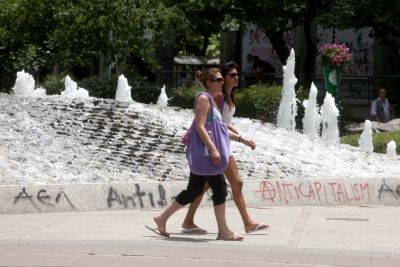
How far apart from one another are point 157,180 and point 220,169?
3.26 metres

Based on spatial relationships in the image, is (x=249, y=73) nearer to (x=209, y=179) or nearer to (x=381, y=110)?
(x=381, y=110)

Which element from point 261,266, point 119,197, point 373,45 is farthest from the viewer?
point 373,45

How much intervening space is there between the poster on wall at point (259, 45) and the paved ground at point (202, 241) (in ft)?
84.8

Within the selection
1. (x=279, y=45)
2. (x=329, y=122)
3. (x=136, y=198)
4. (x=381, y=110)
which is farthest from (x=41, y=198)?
(x=279, y=45)

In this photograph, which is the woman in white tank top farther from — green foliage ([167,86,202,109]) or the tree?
green foliage ([167,86,202,109])

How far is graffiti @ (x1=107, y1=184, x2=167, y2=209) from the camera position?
11031 mm

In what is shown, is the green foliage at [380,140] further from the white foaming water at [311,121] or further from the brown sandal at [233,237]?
the brown sandal at [233,237]

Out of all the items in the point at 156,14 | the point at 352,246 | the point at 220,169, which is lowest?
the point at 352,246

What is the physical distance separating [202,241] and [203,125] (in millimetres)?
1047

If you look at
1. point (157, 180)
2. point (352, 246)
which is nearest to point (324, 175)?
point (157, 180)

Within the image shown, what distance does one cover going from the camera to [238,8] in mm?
27578

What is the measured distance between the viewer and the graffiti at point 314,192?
38.0ft

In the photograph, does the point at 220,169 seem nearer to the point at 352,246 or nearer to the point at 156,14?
the point at 352,246

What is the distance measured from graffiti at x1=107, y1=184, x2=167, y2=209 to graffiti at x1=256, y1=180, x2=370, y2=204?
3.77 ft
